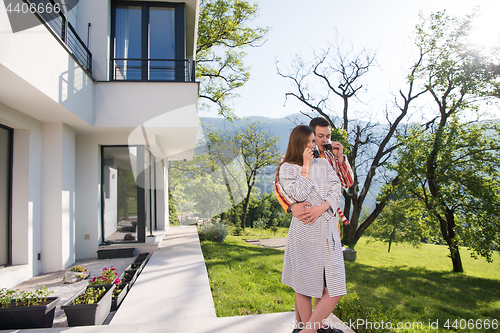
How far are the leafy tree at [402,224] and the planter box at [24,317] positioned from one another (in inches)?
469

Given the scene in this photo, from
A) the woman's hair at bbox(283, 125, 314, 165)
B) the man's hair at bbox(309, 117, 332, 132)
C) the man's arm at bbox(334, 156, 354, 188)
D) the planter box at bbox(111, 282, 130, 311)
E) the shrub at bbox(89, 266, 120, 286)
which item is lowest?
the planter box at bbox(111, 282, 130, 311)

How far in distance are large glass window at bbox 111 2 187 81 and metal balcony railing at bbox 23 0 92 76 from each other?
0.67 metres

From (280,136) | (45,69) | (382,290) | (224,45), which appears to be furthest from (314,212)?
(280,136)

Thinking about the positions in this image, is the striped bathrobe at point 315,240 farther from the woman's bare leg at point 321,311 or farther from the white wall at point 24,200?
the white wall at point 24,200

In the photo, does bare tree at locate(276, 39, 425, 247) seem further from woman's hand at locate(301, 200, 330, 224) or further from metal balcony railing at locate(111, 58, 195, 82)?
woman's hand at locate(301, 200, 330, 224)

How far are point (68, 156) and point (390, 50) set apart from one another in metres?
14.0

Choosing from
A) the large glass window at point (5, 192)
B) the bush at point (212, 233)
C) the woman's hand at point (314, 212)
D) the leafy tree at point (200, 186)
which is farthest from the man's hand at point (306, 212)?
the leafy tree at point (200, 186)

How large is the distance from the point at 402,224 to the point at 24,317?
15.9 meters

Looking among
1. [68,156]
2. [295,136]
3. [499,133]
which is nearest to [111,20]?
[68,156]

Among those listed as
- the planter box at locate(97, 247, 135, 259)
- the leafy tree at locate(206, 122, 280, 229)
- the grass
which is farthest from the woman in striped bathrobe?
the leafy tree at locate(206, 122, 280, 229)

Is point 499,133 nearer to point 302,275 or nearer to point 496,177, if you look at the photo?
point 496,177

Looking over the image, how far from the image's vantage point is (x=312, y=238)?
1.89m

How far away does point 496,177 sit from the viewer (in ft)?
31.7

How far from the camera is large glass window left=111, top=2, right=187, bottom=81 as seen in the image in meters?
6.24
